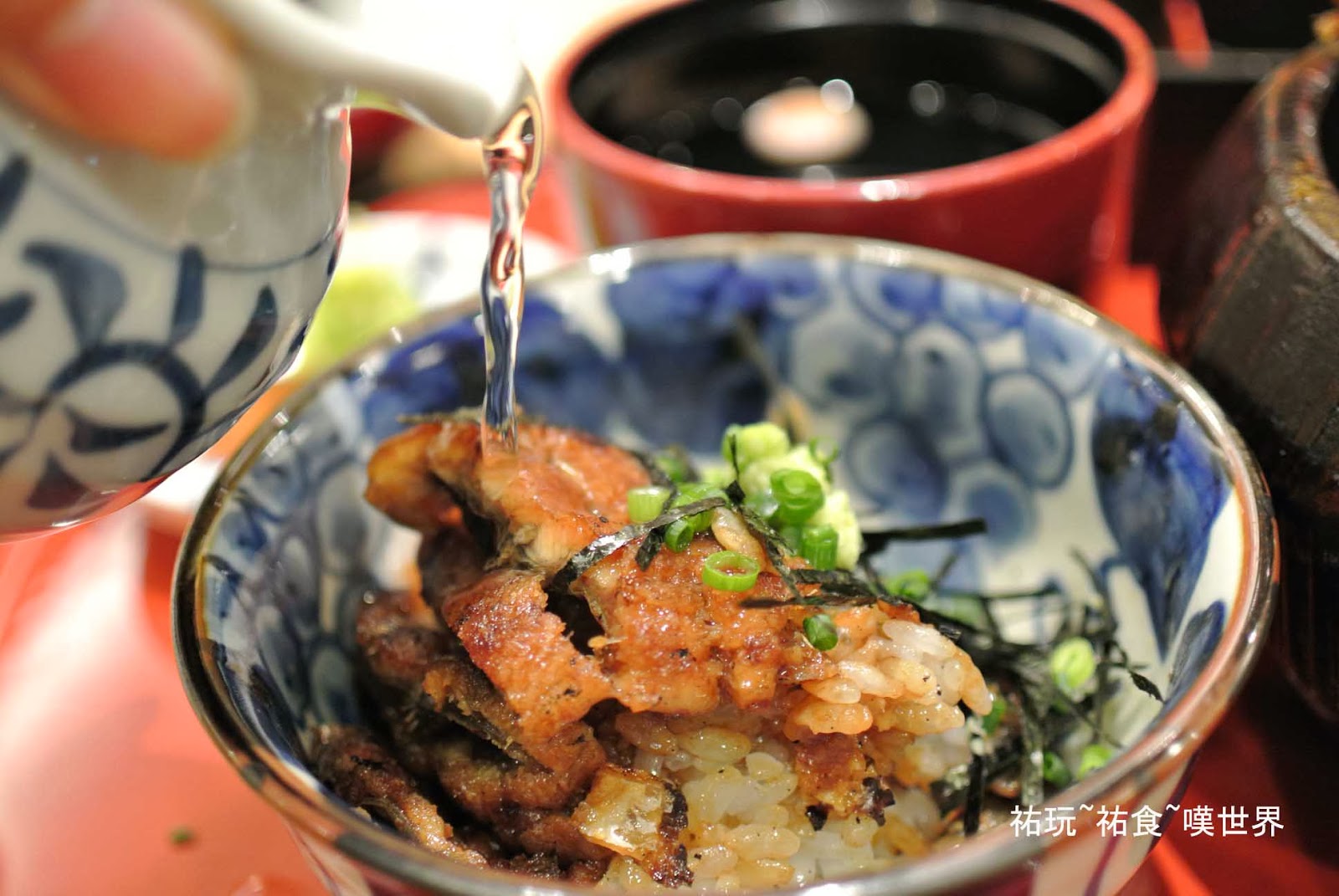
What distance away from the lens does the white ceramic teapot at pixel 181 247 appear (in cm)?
79

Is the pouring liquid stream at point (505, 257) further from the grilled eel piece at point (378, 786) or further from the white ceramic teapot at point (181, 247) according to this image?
the grilled eel piece at point (378, 786)

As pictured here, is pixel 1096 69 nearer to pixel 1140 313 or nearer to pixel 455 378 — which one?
pixel 1140 313

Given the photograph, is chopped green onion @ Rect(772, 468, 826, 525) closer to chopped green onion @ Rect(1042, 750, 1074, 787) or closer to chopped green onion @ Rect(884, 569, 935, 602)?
chopped green onion @ Rect(884, 569, 935, 602)

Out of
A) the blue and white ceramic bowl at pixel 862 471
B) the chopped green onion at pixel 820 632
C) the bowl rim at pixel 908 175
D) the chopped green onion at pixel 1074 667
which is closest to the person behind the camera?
the blue and white ceramic bowl at pixel 862 471

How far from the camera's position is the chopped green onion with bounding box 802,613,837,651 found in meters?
1.16

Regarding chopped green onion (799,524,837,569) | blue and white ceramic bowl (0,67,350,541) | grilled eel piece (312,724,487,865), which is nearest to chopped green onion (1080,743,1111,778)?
chopped green onion (799,524,837,569)

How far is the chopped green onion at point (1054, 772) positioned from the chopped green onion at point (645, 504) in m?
0.58

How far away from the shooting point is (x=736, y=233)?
201cm

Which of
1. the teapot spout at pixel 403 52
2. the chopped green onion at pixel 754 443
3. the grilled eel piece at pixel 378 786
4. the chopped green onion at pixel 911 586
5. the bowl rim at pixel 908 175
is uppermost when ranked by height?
the teapot spout at pixel 403 52

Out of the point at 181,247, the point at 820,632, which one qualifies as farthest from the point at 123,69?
the point at 820,632

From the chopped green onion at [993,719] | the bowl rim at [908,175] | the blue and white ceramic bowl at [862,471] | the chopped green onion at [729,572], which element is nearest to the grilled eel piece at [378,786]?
the blue and white ceramic bowl at [862,471]

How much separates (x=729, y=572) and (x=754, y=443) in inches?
14.8

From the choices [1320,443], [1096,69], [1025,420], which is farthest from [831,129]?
[1320,443]

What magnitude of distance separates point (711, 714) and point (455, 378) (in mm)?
737
